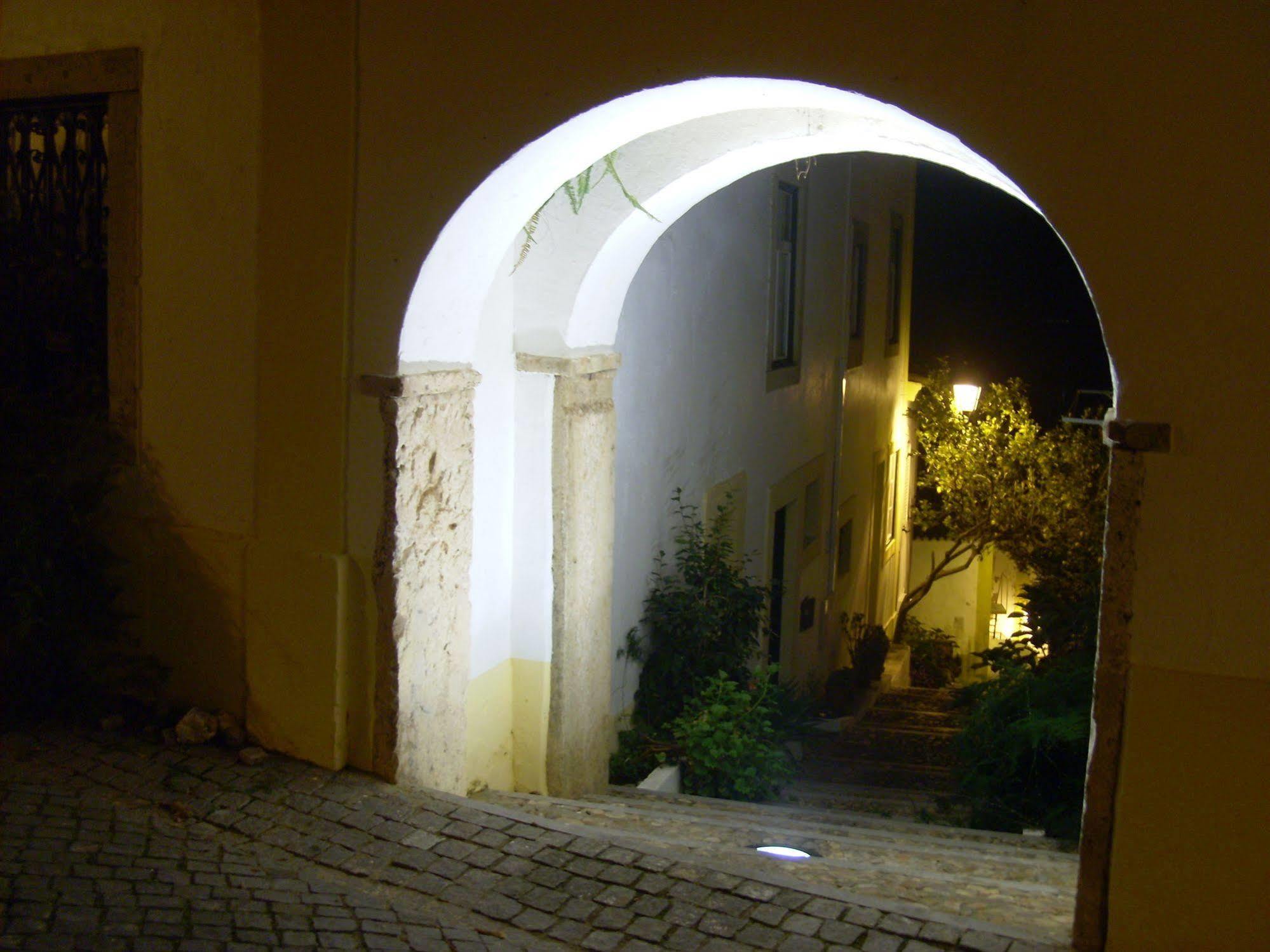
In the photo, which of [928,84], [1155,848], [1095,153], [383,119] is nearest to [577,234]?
[383,119]

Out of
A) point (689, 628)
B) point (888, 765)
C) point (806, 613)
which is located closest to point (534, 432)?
point (689, 628)

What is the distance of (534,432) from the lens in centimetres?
629

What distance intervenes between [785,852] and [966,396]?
393 inches

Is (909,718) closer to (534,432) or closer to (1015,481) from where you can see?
(1015,481)

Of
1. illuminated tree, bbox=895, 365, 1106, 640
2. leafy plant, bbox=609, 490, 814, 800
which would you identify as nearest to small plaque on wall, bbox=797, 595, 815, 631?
illuminated tree, bbox=895, 365, 1106, 640

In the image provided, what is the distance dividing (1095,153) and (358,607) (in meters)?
3.27

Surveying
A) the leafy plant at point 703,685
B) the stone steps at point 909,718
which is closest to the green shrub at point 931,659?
the stone steps at point 909,718

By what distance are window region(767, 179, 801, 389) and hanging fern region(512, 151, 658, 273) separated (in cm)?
537

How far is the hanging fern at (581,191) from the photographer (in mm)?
5734

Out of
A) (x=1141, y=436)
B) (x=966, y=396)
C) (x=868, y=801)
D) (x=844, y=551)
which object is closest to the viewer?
Result: (x=1141, y=436)

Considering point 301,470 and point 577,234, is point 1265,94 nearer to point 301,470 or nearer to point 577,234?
point 577,234

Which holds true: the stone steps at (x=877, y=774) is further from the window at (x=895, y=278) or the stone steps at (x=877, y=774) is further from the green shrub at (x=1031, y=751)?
the window at (x=895, y=278)

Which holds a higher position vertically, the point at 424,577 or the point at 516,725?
the point at 424,577

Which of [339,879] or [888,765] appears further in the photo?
[888,765]
